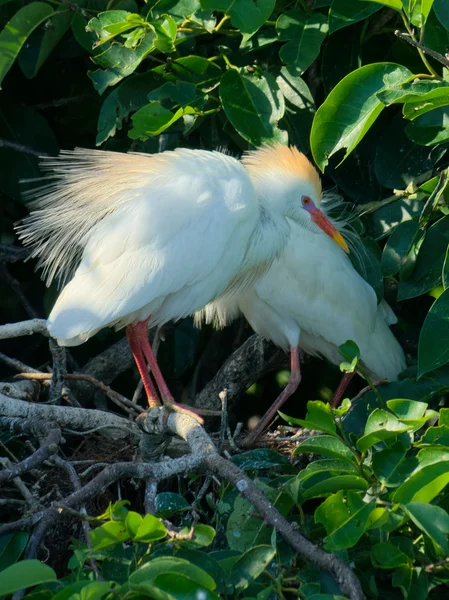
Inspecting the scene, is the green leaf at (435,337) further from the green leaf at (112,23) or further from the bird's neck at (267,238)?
the green leaf at (112,23)

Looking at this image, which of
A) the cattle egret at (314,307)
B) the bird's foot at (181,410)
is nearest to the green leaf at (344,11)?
the cattle egret at (314,307)

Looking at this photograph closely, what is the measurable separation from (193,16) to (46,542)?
189 cm

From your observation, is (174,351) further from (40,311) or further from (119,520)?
(119,520)

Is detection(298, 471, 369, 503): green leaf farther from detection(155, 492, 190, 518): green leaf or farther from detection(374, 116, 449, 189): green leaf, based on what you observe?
detection(374, 116, 449, 189): green leaf

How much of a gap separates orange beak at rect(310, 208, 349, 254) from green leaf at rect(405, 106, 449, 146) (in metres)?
0.88

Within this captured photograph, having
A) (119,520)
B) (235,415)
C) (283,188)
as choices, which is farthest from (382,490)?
(235,415)

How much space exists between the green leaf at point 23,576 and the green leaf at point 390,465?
0.75 meters

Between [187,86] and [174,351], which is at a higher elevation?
[187,86]

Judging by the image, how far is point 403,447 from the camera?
193 centimetres

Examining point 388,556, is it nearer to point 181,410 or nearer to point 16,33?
point 181,410

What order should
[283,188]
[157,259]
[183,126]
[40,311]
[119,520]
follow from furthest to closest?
1. [40,311]
2. [283,188]
3. [183,126]
4. [157,259]
5. [119,520]

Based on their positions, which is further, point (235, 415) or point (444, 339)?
point (235, 415)

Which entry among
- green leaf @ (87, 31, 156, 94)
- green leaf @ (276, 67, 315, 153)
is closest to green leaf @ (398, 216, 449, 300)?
green leaf @ (276, 67, 315, 153)

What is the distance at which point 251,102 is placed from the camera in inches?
124
